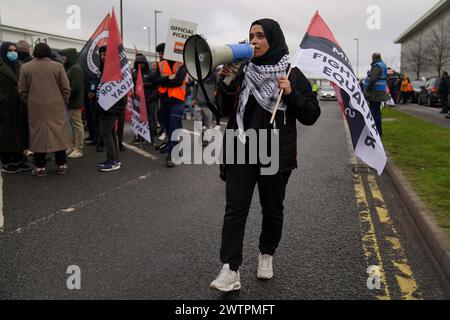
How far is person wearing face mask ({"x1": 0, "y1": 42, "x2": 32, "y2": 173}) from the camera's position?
703cm

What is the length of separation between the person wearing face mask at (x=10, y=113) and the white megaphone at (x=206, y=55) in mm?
5041

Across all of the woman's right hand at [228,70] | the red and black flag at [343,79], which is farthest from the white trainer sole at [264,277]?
the woman's right hand at [228,70]

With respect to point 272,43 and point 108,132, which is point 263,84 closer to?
point 272,43

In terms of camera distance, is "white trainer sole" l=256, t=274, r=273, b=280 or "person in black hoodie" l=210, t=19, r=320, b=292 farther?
"white trainer sole" l=256, t=274, r=273, b=280

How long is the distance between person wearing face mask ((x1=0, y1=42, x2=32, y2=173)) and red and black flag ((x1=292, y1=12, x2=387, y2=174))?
5.16 metres

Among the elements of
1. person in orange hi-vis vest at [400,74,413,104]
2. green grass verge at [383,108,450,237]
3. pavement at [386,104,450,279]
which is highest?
person in orange hi-vis vest at [400,74,413,104]

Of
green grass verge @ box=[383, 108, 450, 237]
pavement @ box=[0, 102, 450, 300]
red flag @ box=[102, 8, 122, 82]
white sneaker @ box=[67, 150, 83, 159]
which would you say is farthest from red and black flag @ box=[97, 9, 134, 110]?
green grass verge @ box=[383, 108, 450, 237]

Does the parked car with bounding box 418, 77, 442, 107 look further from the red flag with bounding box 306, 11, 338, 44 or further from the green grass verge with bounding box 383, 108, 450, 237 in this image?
the red flag with bounding box 306, 11, 338, 44

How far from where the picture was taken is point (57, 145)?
6.91 metres

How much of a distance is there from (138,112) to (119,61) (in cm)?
143

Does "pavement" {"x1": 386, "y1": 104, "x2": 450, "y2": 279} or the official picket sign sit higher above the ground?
the official picket sign

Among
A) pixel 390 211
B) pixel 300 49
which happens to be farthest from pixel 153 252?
pixel 390 211

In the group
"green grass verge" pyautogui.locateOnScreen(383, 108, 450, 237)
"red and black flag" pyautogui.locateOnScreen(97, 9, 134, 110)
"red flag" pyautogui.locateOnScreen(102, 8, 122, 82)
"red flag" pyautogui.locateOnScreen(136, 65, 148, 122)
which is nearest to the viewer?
"green grass verge" pyautogui.locateOnScreen(383, 108, 450, 237)
